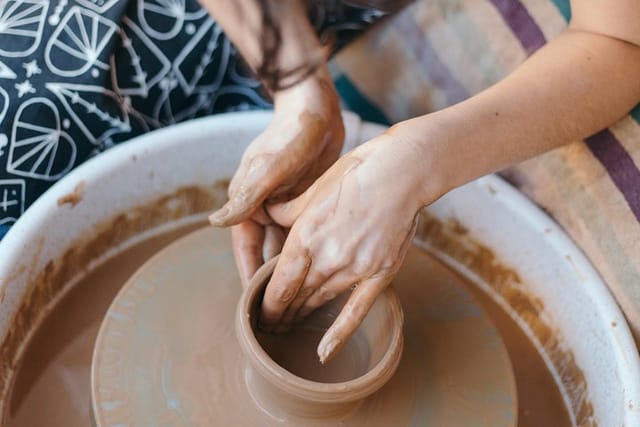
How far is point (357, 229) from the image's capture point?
3.60 feet

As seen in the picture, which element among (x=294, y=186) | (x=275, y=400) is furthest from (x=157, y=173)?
(x=275, y=400)

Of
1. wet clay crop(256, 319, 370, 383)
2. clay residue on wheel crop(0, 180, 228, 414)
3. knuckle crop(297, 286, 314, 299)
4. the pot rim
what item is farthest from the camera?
clay residue on wheel crop(0, 180, 228, 414)

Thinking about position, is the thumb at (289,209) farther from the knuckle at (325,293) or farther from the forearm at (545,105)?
the forearm at (545,105)

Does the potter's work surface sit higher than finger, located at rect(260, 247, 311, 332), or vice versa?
finger, located at rect(260, 247, 311, 332)

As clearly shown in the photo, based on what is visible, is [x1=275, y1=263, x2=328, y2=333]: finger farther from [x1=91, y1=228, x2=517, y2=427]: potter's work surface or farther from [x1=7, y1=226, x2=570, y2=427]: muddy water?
[x1=7, y1=226, x2=570, y2=427]: muddy water

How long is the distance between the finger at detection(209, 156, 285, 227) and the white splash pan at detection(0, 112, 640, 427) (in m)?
0.37

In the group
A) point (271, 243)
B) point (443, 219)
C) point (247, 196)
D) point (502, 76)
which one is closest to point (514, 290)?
point (443, 219)

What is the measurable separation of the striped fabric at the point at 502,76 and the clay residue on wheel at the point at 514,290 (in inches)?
7.0

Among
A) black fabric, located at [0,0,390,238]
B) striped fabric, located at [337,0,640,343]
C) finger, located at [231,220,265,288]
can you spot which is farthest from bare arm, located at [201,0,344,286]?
striped fabric, located at [337,0,640,343]

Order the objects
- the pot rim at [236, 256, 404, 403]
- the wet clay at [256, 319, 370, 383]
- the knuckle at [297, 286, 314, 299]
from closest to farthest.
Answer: the pot rim at [236, 256, 404, 403] → the knuckle at [297, 286, 314, 299] → the wet clay at [256, 319, 370, 383]

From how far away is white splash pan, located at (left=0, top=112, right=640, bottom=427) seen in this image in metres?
1.34

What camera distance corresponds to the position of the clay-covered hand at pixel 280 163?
4.10 feet

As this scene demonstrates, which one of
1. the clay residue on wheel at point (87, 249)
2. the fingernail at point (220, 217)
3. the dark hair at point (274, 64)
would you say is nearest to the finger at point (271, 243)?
the fingernail at point (220, 217)

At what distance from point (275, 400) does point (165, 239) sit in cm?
64
